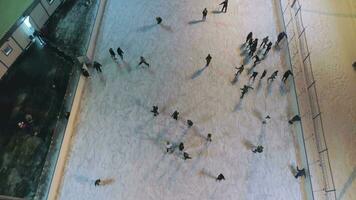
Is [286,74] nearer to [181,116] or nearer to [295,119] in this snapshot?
[295,119]

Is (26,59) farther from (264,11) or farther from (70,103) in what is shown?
(264,11)

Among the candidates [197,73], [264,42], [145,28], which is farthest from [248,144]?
[145,28]

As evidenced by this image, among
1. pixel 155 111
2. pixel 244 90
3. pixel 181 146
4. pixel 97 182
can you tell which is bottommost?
pixel 97 182

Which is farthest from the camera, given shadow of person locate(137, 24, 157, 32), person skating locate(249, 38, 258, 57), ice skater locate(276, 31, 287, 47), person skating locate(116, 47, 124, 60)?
shadow of person locate(137, 24, 157, 32)

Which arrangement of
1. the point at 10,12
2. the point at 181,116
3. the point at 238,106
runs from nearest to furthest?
the point at 10,12 < the point at 181,116 < the point at 238,106

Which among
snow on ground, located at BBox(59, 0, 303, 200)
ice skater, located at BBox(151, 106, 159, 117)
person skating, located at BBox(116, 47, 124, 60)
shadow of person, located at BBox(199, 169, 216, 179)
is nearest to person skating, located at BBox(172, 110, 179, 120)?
snow on ground, located at BBox(59, 0, 303, 200)

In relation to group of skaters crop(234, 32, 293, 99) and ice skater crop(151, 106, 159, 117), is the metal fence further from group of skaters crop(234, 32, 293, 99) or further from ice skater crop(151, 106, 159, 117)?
ice skater crop(151, 106, 159, 117)
